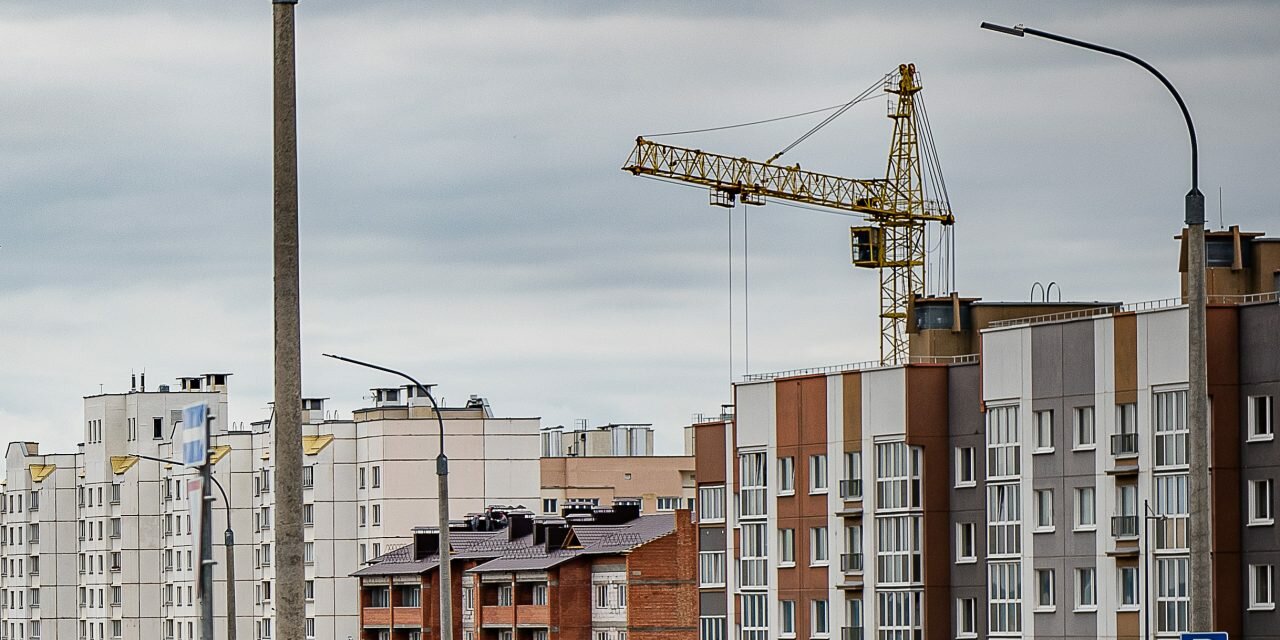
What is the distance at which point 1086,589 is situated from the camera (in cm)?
6022

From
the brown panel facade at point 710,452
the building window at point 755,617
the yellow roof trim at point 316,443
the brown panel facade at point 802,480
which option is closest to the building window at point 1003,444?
the brown panel facade at point 802,480

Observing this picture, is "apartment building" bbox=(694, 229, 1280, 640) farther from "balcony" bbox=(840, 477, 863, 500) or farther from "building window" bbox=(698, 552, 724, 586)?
"building window" bbox=(698, 552, 724, 586)

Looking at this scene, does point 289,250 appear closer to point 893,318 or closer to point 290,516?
point 290,516

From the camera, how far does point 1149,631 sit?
5725cm

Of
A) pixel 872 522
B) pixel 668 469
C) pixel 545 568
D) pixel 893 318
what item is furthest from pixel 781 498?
pixel 668 469

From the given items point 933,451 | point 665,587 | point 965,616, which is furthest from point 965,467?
point 665,587

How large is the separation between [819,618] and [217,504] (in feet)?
267

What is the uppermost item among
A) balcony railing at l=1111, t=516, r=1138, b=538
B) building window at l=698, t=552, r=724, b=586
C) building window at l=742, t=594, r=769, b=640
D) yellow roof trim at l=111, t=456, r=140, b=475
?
yellow roof trim at l=111, t=456, r=140, b=475

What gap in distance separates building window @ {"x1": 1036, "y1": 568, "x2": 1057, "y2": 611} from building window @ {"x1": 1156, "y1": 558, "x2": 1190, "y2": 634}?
4.35 metres

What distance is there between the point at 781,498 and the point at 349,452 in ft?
214

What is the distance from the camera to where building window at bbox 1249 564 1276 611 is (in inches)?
2179

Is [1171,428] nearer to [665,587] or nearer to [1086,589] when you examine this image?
[1086,589]

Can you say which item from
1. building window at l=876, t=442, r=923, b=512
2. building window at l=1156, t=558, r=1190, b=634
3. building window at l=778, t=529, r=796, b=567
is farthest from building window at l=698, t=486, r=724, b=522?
building window at l=1156, t=558, r=1190, b=634

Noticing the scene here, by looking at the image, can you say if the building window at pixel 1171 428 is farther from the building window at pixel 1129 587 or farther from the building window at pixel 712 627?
the building window at pixel 712 627
